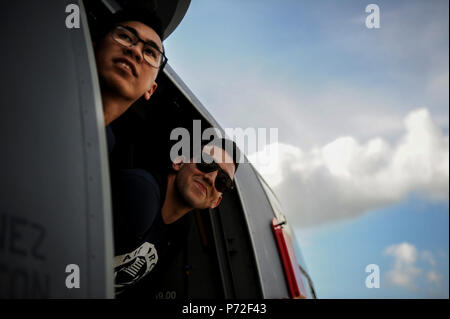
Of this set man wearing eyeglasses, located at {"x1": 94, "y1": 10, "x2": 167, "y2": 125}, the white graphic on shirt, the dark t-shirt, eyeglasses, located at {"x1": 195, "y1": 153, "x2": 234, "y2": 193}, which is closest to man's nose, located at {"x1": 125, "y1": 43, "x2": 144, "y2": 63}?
man wearing eyeglasses, located at {"x1": 94, "y1": 10, "x2": 167, "y2": 125}

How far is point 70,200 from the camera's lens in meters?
1.13

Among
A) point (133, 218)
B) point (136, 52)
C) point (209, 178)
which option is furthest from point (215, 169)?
point (136, 52)

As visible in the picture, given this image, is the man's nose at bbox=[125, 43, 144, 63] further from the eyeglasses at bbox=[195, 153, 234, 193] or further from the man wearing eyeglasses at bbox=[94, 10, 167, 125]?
the eyeglasses at bbox=[195, 153, 234, 193]

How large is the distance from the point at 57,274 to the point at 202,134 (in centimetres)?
232

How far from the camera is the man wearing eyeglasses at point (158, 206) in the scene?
204cm

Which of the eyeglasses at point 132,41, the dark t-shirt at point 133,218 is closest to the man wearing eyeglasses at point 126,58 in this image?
the eyeglasses at point 132,41

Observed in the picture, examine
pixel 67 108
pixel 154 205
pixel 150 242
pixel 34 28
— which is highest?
pixel 34 28

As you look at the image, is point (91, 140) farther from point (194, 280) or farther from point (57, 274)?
point (194, 280)

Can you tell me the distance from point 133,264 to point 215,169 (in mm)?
932

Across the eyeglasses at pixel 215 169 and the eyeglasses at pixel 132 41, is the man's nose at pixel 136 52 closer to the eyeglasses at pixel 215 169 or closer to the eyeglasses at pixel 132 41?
the eyeglasses at pixel 132 41

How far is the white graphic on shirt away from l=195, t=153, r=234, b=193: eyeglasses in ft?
2.23

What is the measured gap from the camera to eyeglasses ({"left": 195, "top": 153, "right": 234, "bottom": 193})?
2.63 m

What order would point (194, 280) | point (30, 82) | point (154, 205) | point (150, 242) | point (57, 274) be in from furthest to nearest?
point (194, 280), point (150, 242), point (154, 205), point (30, 82), point (57, 274)
